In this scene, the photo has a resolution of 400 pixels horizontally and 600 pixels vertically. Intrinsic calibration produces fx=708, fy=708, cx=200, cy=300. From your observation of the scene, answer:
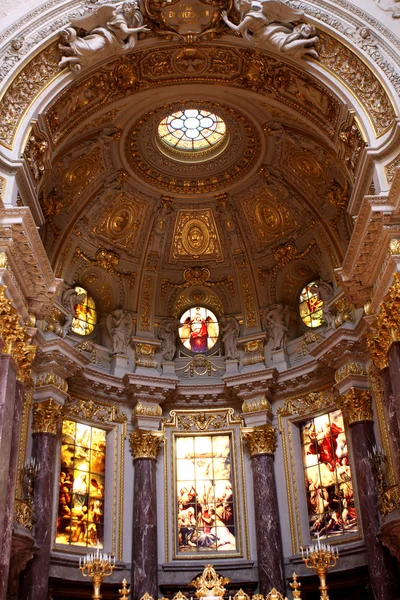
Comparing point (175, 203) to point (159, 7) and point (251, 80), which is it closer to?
point (251, 80)

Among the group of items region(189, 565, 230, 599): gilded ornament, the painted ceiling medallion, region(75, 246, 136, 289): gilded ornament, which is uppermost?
the painted ceiling medallion

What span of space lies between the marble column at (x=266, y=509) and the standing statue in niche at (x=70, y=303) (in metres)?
6.35

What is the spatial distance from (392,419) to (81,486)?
961cm

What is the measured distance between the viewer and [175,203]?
2397 cm

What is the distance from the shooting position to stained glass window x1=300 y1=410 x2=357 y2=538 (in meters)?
19.9

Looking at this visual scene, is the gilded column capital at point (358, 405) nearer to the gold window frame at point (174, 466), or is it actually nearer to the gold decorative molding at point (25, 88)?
the gold window frame at point (174, 466)

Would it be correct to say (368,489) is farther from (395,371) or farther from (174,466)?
(174,466)

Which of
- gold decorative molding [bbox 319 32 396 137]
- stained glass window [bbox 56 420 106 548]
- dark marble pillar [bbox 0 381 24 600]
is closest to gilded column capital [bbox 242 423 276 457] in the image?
stained glass window [bbox 56 420 106 548]

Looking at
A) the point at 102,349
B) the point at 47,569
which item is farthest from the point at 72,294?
the point at 47,569

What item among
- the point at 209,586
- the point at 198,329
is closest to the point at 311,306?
the point at 198,329

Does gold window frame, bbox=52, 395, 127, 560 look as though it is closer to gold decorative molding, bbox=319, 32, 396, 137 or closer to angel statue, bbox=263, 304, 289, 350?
angel statue, bbox=263, 304, 289, 350

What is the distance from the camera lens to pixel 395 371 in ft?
48.0

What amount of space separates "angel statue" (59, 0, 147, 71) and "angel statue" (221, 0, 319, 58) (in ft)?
7.74

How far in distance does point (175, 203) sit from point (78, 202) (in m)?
3.53
